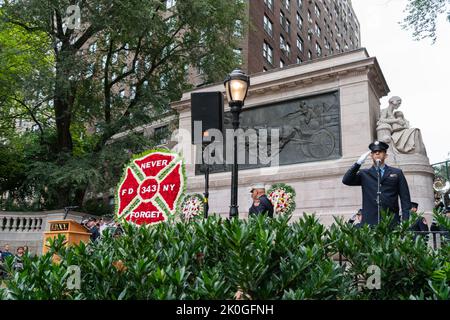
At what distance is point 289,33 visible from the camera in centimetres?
5366

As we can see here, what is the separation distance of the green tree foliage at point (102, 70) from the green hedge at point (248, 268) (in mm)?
20496

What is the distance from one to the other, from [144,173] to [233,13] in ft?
76.4

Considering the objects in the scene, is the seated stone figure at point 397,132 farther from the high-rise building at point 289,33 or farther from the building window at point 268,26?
the building window at point 268,26

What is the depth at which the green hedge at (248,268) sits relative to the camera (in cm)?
271

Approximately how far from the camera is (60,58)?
2459 cm

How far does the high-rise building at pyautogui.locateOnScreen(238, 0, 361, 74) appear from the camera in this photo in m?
43.2

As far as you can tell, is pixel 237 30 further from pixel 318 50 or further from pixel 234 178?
pixel 318 50

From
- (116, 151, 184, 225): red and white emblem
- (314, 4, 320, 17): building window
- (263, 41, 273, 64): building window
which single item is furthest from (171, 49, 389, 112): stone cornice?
(314, 4, 320, 17): building window

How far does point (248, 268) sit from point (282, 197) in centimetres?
1400

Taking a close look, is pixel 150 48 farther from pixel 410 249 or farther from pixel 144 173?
pixel 410 249

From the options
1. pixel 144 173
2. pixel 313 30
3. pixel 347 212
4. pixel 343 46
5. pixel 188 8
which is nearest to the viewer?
pixel 144 173

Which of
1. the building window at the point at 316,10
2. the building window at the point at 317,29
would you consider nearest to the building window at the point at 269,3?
the building window at the point at 317,29

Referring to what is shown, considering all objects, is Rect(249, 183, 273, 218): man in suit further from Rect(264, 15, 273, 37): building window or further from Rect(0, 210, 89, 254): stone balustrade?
Rect(264, 15, 273, 37): building window
